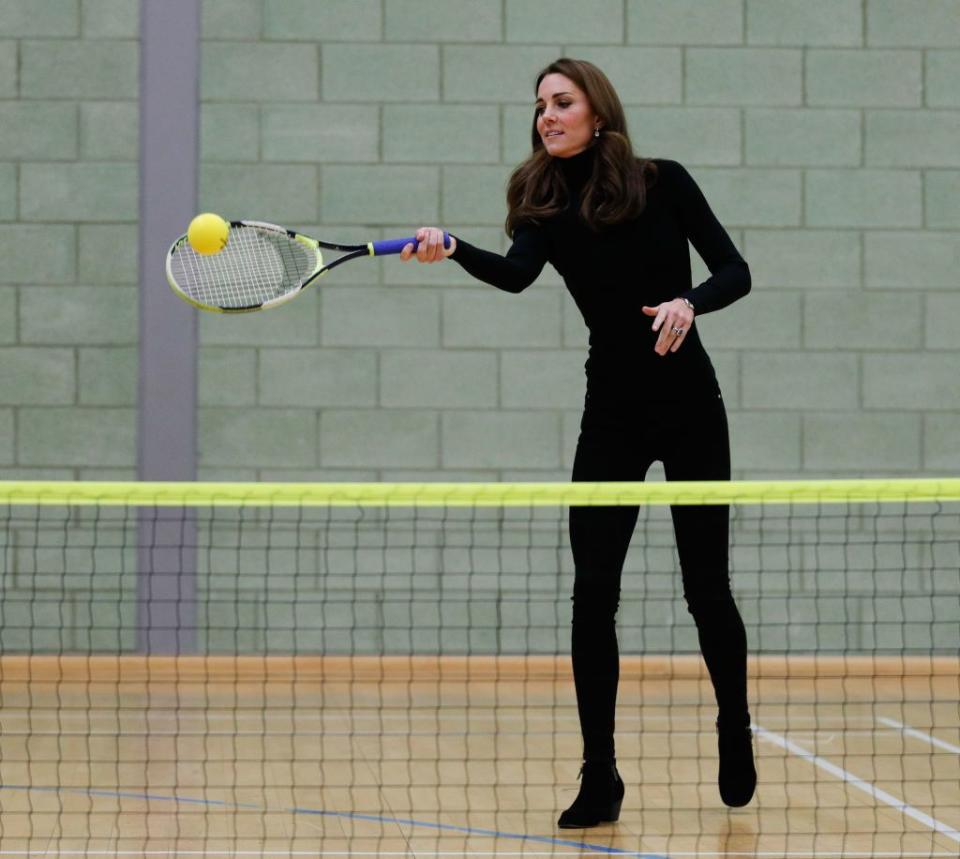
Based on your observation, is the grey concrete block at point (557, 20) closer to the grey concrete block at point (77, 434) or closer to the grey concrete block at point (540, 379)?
the grey concrete block at point (540, 379)

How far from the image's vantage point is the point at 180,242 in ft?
11.6

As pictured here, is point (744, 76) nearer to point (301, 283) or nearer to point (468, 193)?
point (468, 193)

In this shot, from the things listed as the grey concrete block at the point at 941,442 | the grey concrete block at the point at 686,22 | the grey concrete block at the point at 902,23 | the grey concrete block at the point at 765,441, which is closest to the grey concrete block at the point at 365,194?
the grey concrete block at the point at 686,22

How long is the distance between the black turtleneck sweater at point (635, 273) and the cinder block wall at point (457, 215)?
2.90 metres

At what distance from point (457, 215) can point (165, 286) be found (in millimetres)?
1280

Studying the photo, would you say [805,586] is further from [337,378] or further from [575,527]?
[575,527]

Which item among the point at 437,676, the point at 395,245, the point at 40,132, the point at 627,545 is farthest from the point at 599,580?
the point at 40,132

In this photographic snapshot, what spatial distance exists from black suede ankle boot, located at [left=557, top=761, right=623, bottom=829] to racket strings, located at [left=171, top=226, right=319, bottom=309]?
55.0 inches

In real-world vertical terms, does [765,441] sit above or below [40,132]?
below

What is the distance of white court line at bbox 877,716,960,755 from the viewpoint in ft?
14.0

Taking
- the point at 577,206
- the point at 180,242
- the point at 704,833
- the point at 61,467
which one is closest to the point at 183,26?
the point at 61,467

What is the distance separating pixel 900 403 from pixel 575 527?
11.2 ft

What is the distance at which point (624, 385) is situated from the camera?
3275 millimetres

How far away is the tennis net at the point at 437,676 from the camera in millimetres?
3123
